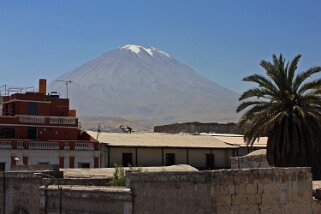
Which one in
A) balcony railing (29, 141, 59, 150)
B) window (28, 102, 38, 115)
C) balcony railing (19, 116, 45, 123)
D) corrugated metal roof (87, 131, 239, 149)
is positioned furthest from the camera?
window (28, 102, 38, 115)

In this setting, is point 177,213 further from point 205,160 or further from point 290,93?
point 205,160

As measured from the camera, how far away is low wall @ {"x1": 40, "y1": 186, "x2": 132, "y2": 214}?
1638cm

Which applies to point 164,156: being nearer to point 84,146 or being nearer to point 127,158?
point 127,158

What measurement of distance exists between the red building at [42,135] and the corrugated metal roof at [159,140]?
189 cm

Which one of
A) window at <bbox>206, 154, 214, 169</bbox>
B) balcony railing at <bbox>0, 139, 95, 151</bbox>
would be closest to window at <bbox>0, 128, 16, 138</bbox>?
balcony railing at <bbox>0, 139, 95, 151</bbox>

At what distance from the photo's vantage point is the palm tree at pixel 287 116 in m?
27.3

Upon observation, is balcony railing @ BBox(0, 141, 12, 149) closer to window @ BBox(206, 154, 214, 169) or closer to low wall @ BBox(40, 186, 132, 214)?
window @ BBox(206, 154, 214, 169)

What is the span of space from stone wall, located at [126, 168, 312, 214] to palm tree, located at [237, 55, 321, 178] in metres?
10.7

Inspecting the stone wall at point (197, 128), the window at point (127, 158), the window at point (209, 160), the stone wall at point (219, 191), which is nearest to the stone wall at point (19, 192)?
the stone wall at point (219, 191)

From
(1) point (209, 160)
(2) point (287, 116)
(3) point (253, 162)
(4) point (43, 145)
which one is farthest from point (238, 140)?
(2) point (287, 116)

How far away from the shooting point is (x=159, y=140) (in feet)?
183

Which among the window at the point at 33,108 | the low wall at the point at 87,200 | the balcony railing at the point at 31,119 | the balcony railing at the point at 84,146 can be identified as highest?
the window at the point at 33,108

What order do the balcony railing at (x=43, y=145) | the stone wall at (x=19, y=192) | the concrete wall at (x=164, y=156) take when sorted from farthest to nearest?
the concrete wall at (x=164, y=156) < the balcony railing at (x=43, y=145) < the stone wall at (x=19, y=192)

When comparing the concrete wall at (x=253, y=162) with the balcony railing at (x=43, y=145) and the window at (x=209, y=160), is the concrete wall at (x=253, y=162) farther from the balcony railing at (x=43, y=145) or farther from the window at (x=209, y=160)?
the balcony railing at (x=43, y=145)
